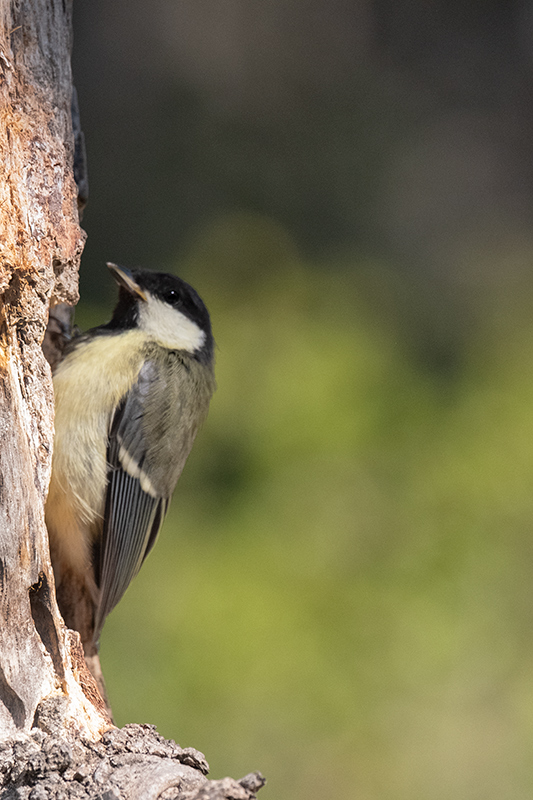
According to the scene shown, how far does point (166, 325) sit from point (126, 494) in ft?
1.51

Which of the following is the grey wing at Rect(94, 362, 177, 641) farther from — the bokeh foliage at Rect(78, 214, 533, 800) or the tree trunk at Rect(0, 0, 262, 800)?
the bokeh foliage at Rect(78, 214, 533, 800)

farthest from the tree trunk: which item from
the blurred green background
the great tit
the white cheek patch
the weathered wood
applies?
the blurred green background

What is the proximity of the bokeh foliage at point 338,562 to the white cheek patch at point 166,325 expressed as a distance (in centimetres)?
53

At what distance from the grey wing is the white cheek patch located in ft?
0.40

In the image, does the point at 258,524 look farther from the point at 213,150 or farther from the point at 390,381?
the point at 213,150

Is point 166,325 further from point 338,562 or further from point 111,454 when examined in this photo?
point 338,562

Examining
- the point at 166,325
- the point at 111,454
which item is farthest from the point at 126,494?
the point at 166,325

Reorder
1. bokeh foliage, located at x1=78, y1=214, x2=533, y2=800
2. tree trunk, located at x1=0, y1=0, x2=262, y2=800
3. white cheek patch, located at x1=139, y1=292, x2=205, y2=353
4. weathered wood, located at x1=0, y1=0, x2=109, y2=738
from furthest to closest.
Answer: bokeh foliage, located at x1=78, y1=214, x2=533, y2=800 → white cheek patch, located at x1=139, y1=292, x2=205, y2=353 → weathered wood, located at x1=0, y1=0, x2=109, y2=738 → tree trunk, located at x1=0, y1=0, x2=262, y2=800

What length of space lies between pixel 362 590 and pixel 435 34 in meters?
3.37

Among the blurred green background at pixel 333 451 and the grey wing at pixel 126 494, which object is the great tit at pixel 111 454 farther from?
the blurred green background at pixel 333 451

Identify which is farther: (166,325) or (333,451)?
(333,451)

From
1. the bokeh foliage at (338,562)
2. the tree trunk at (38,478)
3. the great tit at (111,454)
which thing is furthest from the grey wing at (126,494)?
the bokeh foliage at (338,562)

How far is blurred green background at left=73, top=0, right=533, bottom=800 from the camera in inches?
112

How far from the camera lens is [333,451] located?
125 inches
